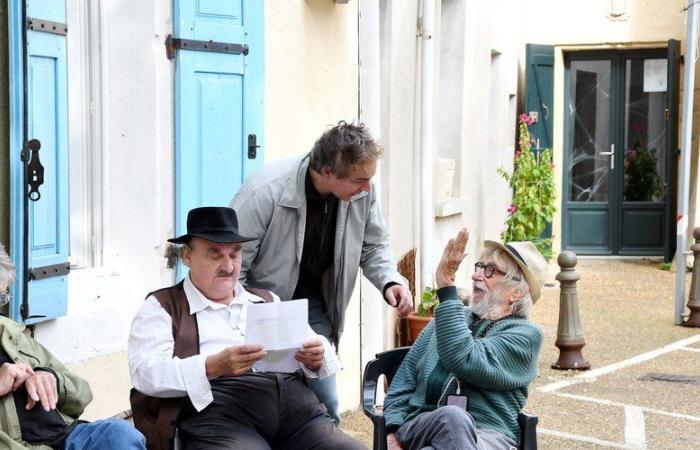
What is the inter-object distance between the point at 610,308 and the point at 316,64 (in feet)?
20.6

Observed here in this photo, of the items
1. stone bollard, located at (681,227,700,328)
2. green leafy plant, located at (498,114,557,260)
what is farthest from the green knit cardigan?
green leafy plant, located at (498,114,557,260)

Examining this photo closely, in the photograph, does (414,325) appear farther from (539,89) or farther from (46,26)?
(539,89)

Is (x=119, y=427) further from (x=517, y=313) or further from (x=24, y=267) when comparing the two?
(x=517, y=313)

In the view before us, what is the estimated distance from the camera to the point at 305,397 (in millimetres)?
3990

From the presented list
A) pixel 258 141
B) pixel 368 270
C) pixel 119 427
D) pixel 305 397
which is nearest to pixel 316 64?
pixel 258 141

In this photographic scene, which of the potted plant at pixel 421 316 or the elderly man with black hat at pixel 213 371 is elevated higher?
the elderly man with black hat at pixel 213 371

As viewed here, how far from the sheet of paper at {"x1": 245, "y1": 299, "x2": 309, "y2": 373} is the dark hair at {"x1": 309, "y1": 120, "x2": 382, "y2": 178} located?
2.55ft

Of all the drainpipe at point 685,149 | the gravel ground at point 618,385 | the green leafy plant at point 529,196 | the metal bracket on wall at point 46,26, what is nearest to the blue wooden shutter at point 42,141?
the metal bracket on wall at point 46,26

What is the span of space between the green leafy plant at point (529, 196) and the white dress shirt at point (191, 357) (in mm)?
10036

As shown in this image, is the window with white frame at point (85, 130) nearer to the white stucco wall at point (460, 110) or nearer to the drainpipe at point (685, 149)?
the white stucco wall at point (460, 110)

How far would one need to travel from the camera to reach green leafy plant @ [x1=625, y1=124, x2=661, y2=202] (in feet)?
54.5

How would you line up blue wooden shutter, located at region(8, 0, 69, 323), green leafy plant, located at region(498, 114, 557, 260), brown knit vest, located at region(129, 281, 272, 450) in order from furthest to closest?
green leafy plant, located at region(498, 114, 557, 260), blue wooden shutter, located at region(8, 0, 69, 323), brown knit vest, located at region(129, 281, 272, 450)

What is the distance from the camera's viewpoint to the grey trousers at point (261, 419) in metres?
3.73

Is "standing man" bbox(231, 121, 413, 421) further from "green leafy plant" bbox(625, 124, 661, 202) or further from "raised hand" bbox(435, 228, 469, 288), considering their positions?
"green leafy plant" bbox(625, 124, 661, 202)
